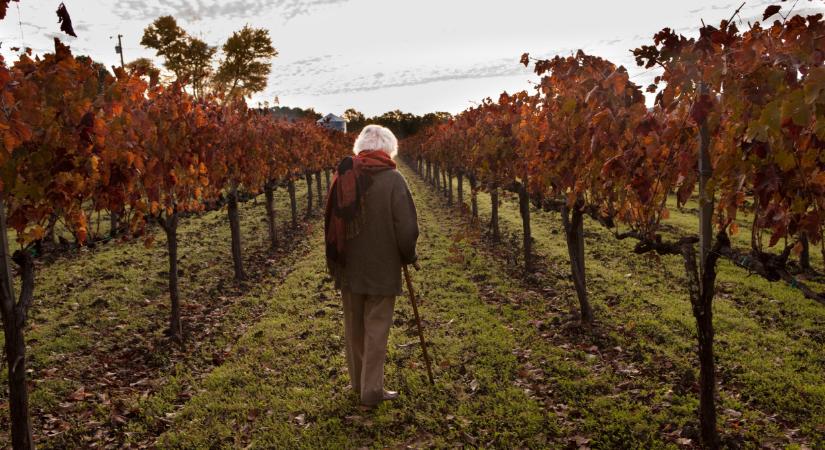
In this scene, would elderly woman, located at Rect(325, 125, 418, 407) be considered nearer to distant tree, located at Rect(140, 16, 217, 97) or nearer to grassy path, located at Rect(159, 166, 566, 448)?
grassy path, located at Rect(159, 166, 566, 448)

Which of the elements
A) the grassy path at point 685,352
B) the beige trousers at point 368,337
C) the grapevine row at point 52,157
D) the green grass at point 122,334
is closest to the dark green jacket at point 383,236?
the beige trousers at point 368,337

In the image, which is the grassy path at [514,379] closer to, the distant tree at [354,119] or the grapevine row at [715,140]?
the grapevine row at [715,140]

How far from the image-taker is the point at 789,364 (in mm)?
5695

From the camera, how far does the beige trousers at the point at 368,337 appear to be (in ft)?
15.3

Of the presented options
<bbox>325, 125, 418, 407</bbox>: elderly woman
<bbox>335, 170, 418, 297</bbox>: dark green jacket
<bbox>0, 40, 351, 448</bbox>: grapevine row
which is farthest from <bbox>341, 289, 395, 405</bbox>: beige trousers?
<bbox>0, 40, 351, 448</bbox>: grapevine row

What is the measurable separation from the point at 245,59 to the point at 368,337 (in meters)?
48.3

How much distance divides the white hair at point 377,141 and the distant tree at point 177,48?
142 ft

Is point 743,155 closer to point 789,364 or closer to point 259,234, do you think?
point 789,364

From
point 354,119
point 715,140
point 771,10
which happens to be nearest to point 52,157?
point 771,10

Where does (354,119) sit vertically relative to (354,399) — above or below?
above

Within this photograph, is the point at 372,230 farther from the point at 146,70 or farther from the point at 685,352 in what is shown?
the point at 685,352

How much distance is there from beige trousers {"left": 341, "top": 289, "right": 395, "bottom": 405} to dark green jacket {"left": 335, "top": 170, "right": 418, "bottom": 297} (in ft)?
0.60

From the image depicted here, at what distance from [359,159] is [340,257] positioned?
33.5 inches

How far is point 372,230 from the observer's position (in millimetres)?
4590
